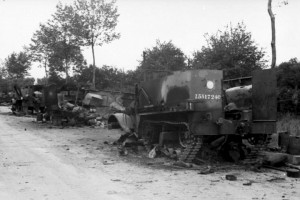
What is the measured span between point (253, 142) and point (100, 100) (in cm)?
1320

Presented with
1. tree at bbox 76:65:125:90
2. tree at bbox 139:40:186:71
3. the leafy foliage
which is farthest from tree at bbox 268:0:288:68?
tree at bbox 76:65:125:90

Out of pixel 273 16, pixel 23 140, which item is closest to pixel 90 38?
pixel 273 16

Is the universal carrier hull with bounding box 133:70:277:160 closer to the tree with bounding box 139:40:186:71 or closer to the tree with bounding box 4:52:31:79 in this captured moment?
the tree with bounding box 139:40:186:71

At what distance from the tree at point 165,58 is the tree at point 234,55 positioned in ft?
38.2

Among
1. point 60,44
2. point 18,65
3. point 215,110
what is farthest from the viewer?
point 18,65

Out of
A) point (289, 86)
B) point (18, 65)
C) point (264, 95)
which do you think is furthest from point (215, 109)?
point (18, 65)

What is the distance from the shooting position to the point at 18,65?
59219mm

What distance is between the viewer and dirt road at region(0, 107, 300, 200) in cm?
648

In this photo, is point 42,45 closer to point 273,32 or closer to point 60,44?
point 60,44

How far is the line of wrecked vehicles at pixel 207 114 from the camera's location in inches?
380

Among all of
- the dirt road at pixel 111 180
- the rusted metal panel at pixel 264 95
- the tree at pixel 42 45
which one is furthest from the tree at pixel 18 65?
the rusted metal panel at pixel 264 95

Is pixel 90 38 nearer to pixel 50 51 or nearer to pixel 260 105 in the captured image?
pixel 50 51

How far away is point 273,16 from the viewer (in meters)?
19.1

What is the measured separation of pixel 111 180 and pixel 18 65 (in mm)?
55121
